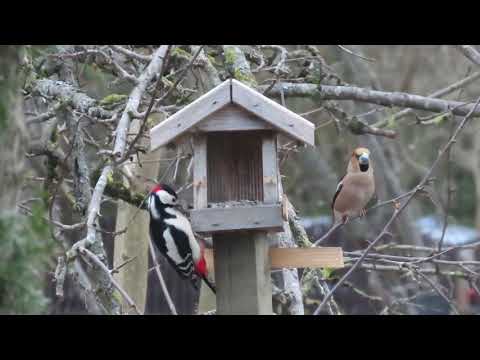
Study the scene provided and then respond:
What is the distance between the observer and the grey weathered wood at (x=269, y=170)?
3055mm

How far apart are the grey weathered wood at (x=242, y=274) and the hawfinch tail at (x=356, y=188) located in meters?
1.59

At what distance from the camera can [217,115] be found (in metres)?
2.94

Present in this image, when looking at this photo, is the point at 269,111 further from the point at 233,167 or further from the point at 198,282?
the point at 198,282

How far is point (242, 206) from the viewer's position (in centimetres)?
302

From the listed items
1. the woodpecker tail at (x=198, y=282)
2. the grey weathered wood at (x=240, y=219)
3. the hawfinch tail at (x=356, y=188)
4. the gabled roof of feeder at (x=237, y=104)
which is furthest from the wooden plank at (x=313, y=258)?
the hawfinch tail at (x=356, y=188)

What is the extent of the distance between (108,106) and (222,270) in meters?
1.60

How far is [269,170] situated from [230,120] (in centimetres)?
27

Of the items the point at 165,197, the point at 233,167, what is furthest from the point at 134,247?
the point at 233,167

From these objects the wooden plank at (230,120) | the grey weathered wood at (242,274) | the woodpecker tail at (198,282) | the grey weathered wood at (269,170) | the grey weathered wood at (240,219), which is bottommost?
the grey weathered wood at (242,274)

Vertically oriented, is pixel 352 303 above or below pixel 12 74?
above

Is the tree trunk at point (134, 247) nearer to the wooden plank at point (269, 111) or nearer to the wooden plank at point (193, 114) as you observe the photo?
the wooden plank at point (193, 114)
